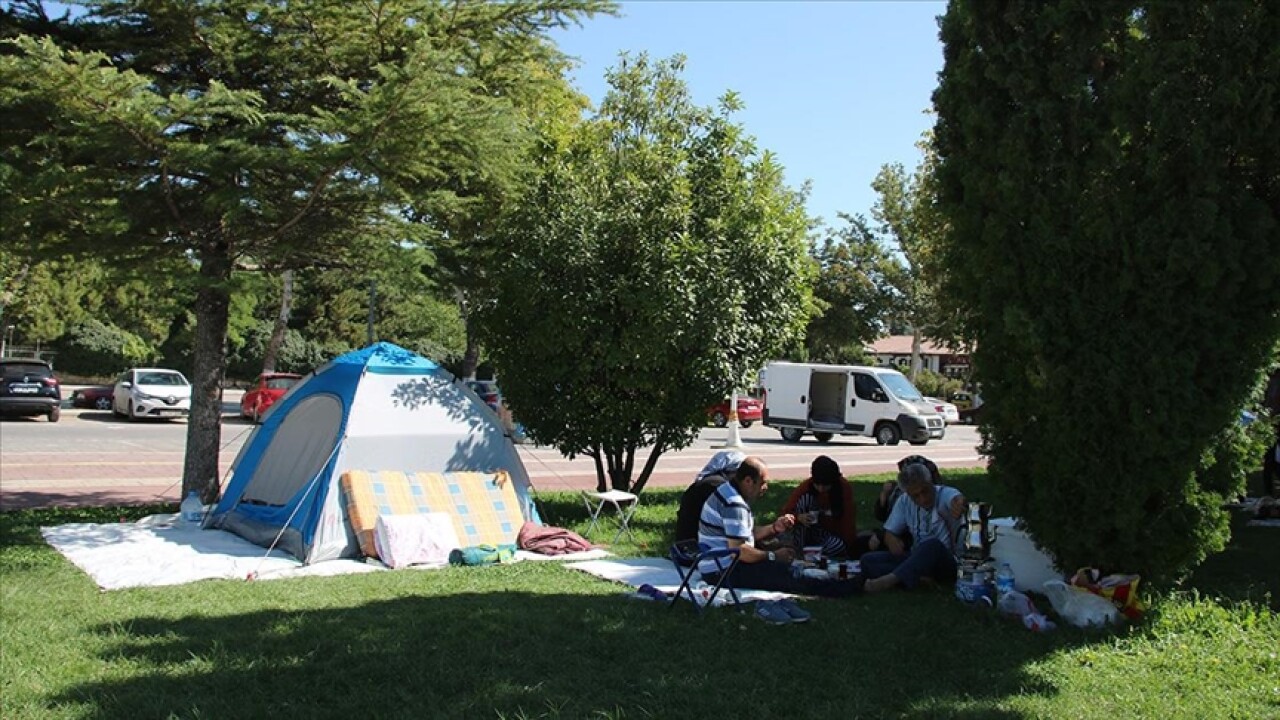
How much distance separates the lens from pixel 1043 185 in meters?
6.22

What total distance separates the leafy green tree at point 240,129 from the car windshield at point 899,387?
57.4 feet

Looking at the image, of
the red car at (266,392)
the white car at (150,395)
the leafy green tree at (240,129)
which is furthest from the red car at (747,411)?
the leafy green tree at (240,129)

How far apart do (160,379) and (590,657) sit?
2509cm

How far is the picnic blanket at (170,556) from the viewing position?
26.8 feet

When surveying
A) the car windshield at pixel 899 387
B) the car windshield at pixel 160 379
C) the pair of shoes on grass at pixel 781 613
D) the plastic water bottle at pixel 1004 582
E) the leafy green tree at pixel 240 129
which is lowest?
the pair of shoes on grass at pixel 781 613

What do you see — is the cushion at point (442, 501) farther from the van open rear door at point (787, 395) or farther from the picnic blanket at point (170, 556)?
the van open rear door at point (787, 395)

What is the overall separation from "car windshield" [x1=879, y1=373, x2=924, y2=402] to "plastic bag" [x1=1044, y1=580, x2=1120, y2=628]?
20428 mm

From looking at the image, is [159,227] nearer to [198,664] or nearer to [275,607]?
[275,607]

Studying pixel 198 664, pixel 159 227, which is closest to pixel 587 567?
pixel 198 664

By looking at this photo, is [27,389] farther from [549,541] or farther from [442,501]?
[549,541]

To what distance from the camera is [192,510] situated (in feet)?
34.7

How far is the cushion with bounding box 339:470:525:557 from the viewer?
9.19 m

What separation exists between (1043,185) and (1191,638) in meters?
2.94

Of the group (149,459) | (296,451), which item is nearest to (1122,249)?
(296,451)
